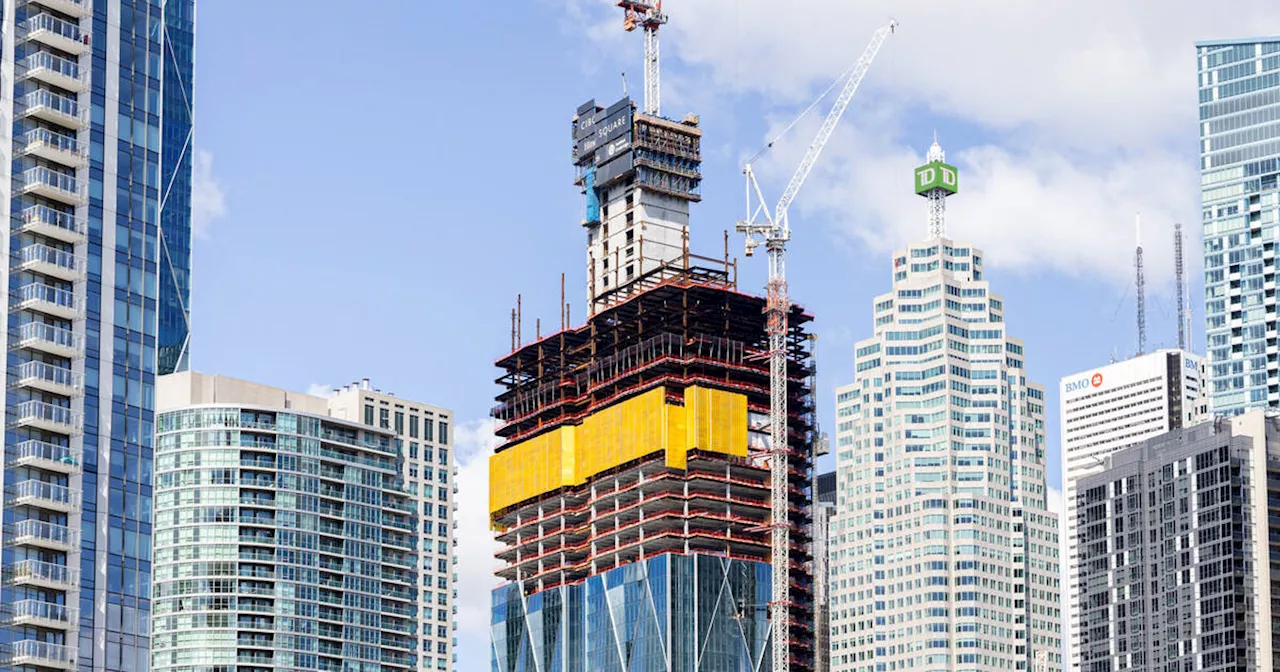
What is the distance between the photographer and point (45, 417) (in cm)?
19488

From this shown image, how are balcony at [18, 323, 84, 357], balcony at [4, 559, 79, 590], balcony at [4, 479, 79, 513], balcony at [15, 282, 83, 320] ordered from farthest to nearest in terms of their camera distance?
1. balcony at [15, 282, 83, 320]
2. balcony at [18, 323, 84, 357]
3. balcony at [4, 479, 79, 513]
4. balcony at [4, 559, 79, 590]

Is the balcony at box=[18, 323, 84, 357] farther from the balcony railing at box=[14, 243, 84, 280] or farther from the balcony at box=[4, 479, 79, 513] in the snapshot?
the balcony at box=[4, 479, 79, 513]

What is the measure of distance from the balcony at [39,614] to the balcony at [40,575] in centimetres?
133

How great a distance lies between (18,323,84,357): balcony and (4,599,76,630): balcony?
19840 millimetres

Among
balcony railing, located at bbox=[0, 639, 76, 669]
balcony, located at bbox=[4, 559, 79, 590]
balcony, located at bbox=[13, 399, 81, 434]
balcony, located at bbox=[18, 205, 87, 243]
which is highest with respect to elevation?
balcony, located at bbox=[18, 205, 87, 243]

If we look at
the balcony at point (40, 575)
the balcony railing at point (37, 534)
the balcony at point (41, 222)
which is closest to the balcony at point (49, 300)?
the balcony at point (41, 222)

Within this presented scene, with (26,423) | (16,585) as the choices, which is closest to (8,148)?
(26,423)

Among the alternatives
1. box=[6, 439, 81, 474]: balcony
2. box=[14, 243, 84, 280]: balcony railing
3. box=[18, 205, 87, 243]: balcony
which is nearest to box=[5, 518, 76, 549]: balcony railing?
box=[6, 439, 81, 474]: balcony

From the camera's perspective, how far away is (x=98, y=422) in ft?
650

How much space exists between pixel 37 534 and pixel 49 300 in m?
19.0

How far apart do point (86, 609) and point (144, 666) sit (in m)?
7.07

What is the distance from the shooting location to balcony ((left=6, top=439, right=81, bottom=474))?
192500 millimetres

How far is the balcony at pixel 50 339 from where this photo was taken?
19588 centimetres

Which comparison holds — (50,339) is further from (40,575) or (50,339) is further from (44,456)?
(40,575)
